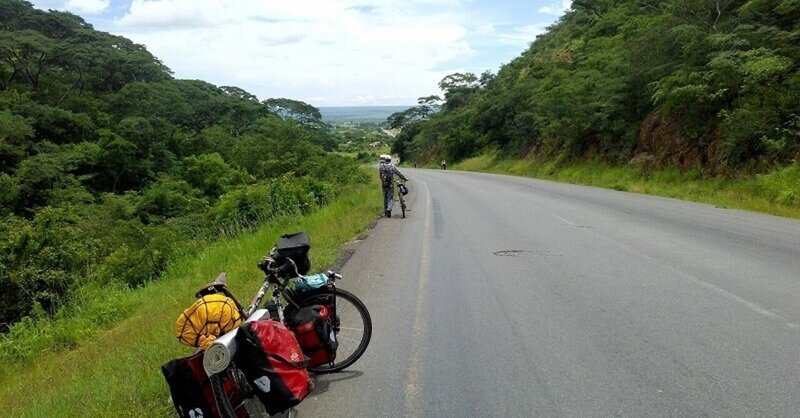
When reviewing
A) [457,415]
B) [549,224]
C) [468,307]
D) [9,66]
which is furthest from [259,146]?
[457,415]

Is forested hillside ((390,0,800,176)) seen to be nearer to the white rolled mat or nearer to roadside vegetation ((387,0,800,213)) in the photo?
roadside vegetation ((387,0,800,213))

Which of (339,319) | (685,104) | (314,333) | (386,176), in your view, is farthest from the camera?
(685,104)

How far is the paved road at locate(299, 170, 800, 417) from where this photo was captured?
14.0ft

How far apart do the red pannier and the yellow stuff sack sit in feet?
2.71

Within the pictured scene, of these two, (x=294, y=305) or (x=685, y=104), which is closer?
(x=294, y=305)

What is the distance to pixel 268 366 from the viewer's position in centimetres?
370

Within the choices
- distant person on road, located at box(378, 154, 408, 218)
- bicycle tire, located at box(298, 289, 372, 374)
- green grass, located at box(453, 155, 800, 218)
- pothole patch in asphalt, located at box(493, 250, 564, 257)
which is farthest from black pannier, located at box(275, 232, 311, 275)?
green grass, located at box(453, 155, 800, 218)

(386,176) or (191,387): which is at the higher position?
(386,176)

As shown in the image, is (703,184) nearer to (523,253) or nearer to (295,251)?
(523,253)

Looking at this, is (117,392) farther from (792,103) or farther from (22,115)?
(22,115)

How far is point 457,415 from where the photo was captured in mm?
4094

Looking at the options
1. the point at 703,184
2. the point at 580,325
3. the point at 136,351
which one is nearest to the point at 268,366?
the point at 136,351

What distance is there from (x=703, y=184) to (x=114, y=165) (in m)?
35.3

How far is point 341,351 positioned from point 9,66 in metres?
50.0
